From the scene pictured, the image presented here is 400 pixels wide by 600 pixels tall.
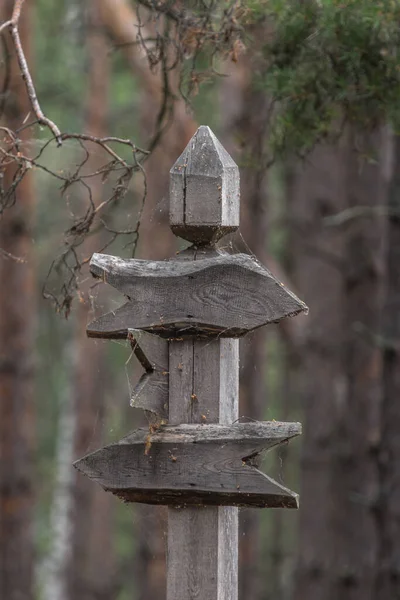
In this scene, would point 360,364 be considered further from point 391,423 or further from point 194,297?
point 194,297

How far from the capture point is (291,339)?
13117 mm

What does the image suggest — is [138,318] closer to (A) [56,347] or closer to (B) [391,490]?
(B) [391,490]

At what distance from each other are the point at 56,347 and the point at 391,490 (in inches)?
669

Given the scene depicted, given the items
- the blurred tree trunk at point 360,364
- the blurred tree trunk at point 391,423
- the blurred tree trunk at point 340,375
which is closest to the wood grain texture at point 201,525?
the blurred tree trunk at point 391,423

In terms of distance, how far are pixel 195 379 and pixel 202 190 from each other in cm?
70

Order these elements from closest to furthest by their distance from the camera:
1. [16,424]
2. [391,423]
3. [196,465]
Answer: [196,465]
[391,423]
[16,424]

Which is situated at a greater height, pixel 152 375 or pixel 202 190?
pixel 202 190

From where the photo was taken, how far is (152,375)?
3.91 metres

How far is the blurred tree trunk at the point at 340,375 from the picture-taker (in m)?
11.5

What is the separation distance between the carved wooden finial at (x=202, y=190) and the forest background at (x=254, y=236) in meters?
0.22

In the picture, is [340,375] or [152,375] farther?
[340,375]

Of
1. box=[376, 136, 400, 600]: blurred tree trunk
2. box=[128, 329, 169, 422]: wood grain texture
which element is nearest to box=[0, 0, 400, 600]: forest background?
box=[376, 136, 400, 600]: blurred tree trunk

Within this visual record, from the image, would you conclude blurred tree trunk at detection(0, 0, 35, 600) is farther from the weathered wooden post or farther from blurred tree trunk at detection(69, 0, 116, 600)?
the weathered wooden post

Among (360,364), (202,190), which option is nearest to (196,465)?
(202,190)
